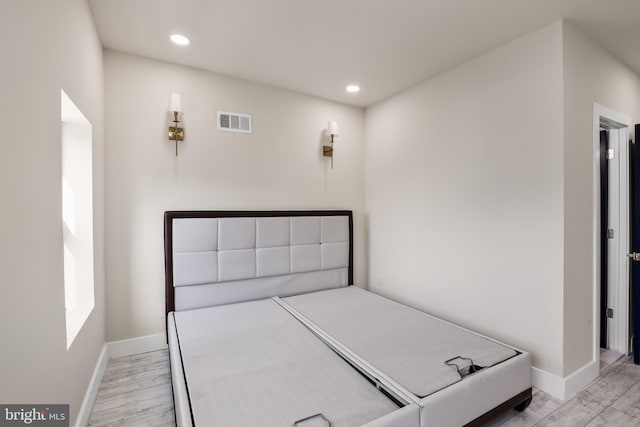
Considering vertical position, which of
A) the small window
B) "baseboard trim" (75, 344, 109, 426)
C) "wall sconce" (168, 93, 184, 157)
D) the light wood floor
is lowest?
the light wood floor

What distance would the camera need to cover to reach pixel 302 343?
2072 millimetres

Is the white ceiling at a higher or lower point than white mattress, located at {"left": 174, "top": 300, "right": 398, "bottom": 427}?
higher

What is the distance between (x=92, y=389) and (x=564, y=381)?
3202 mm

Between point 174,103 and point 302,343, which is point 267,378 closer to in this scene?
point 302,343

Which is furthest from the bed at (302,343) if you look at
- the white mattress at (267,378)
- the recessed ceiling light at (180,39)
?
the recessed ceiling light at (180,39)

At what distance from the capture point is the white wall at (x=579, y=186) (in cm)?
211

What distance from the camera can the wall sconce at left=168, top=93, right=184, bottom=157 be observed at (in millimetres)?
2648

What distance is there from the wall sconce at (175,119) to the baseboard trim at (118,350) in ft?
5.86

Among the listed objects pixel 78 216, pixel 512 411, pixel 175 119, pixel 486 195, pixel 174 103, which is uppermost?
pixel 174 103

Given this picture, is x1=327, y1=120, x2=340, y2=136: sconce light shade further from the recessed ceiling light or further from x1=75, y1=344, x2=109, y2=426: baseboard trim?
x1=75, y1=344, x2=109, y2=426: baseboard trim

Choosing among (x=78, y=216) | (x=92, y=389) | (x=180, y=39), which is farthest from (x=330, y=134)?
(x=92, y=389)

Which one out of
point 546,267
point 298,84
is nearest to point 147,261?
point 298,84

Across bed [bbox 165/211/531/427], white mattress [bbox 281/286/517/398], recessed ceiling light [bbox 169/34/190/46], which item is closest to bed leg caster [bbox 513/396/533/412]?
bed [bbox 165/211/531/427]

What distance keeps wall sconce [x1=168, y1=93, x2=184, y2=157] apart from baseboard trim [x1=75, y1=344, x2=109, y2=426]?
185 centimetres
